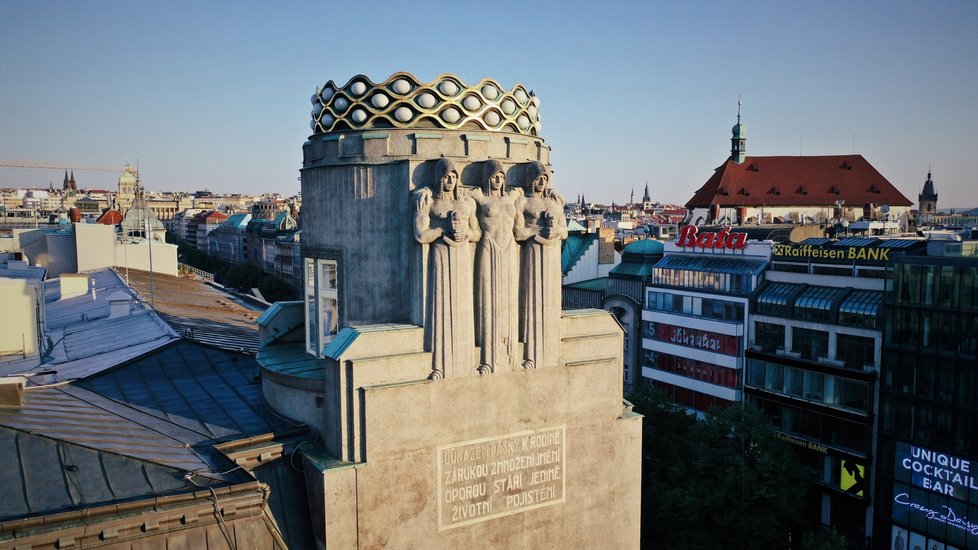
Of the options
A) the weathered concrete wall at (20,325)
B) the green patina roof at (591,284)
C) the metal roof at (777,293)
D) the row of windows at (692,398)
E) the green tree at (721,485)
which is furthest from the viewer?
the green patina roof at (591,284)

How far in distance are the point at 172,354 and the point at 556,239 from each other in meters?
13.0

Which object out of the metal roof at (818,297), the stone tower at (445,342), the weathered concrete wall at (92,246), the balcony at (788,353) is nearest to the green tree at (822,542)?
the balcony at (788,353)

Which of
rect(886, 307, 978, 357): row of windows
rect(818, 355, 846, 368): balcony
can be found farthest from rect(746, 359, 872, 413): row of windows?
rect(886, 307, 978, 357): row of windows

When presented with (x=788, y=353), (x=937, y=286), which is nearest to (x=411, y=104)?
(x=937, y=286)

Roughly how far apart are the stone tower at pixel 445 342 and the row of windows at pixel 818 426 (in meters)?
42.6

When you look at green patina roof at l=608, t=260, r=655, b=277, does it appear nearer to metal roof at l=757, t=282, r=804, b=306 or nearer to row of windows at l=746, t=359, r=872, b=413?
metal roof at l=757, t=282, r=804, b=306

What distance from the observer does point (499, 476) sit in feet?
56.8

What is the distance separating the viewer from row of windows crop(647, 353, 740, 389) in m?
65.2

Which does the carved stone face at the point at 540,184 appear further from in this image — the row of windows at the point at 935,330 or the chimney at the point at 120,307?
the row of windows at the point at 935,330

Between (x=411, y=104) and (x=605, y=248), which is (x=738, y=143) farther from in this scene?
(x=411, y=104)

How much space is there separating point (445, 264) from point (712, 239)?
57.8m

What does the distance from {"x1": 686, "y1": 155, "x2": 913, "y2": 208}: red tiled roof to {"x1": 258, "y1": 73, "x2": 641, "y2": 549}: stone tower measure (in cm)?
15407

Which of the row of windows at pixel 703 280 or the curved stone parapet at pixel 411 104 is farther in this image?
the row of windows at pixel 703 280

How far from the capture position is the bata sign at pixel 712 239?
67.1 meters
